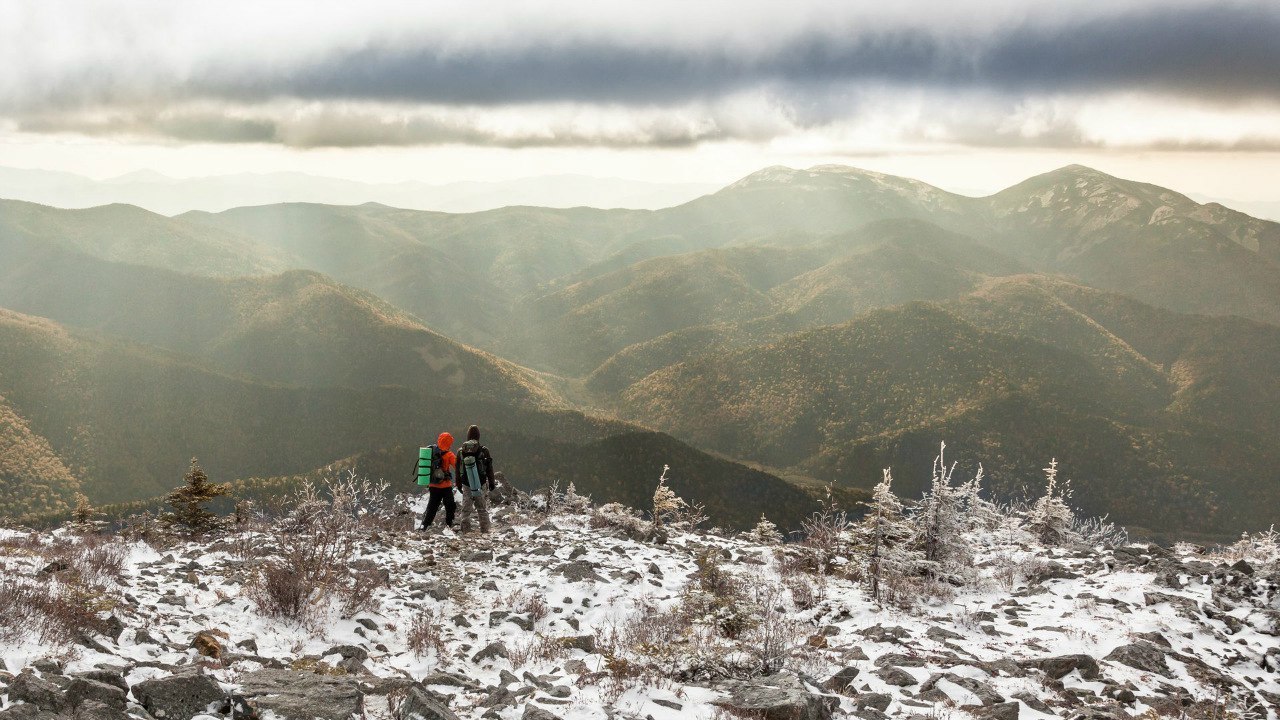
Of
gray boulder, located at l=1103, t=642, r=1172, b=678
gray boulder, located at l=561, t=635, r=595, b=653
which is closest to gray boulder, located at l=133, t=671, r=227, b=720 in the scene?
gray boulder, located at l=561, t=635, r=595, b=653

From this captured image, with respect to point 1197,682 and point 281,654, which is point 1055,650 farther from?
point 281,654

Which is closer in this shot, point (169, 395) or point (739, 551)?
point (739, 551)

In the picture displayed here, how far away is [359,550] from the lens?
43.9 feet

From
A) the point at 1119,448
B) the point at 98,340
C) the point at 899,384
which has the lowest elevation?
the point at 1119,448

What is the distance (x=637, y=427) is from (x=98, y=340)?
111542 millimetres

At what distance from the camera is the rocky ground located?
7.06m

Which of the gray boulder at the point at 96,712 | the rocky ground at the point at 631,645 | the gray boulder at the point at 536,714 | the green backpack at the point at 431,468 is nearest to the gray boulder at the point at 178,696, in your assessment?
the rocky ground at the point at 631,645

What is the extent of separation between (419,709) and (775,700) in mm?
3721

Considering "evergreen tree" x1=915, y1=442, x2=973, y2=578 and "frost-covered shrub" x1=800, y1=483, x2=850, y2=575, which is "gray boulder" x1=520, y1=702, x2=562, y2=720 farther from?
"evergreen tree" x1=915, y1=442, x2=973, y2=578

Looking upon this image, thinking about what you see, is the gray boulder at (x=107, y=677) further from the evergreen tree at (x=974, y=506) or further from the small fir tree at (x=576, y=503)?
the small fir tree at (x=576, y=503)

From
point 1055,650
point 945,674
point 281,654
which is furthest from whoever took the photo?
point 1055,650

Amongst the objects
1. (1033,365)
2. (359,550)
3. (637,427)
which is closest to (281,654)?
(359,550)

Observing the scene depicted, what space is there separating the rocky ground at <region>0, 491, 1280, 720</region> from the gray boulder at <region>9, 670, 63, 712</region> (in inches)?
0.5

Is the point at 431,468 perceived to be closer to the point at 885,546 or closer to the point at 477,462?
the point at 477,462
